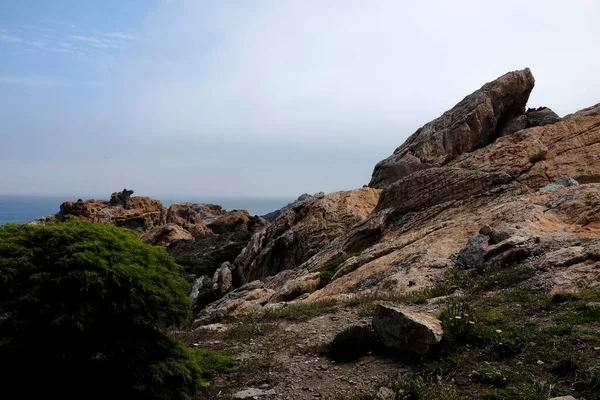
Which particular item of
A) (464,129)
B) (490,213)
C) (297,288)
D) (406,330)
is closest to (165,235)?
(464,129)

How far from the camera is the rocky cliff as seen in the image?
18078 millimetres

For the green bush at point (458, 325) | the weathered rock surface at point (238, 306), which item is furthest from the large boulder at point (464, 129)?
the green bush at point (458, 325)

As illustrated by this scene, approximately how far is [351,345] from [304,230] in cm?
2504

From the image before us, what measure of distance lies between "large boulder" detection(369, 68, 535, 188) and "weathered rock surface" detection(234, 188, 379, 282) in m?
4.94

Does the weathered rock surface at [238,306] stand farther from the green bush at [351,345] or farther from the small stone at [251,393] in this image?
the small stone at [251,393]

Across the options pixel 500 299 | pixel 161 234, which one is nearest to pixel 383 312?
pixel 500 299

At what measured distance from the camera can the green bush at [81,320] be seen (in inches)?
325

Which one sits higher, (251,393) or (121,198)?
(121,198)

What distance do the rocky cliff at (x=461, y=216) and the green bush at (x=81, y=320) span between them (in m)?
9.64

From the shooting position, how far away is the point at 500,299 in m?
13.1

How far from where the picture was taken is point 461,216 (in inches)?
974

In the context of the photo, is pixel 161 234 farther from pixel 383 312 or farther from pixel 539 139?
pixel 383 312

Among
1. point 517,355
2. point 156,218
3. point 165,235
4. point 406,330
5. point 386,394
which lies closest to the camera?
point 386,394

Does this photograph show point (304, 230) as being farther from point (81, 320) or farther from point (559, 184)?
point (81, 320)
